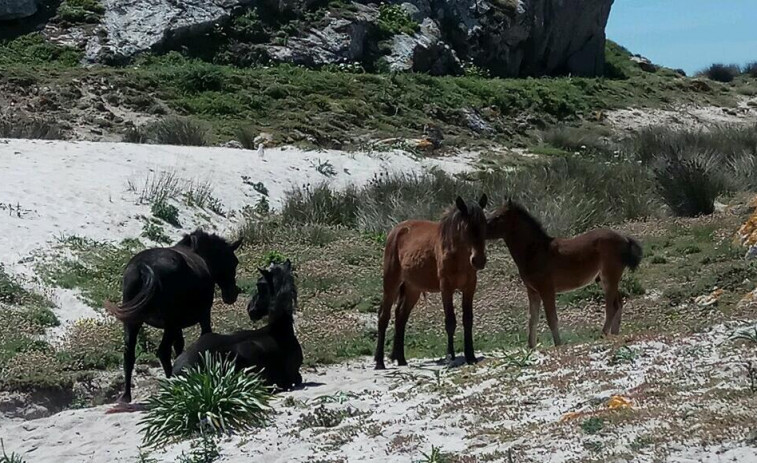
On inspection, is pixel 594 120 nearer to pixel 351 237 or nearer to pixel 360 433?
pixel 351 237

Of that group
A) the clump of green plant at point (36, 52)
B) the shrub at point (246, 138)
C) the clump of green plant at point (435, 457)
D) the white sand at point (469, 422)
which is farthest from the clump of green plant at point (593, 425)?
the clump of green plant at point (36, 52)

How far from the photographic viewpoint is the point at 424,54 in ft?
162

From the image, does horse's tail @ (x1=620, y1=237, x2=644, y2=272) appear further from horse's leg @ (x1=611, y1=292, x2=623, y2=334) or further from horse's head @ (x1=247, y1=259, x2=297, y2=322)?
horse's head @ (x1=247, y1=259, x2=297, y2=322)

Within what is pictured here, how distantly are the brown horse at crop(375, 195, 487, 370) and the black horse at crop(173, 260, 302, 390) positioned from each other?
1228 mm

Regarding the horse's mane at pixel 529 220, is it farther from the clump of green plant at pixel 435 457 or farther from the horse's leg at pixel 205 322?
the clump of green plant at pixel 435 457

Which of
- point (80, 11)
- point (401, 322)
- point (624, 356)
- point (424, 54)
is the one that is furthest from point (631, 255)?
point (424, 54)

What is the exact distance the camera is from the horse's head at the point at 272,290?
12.4m

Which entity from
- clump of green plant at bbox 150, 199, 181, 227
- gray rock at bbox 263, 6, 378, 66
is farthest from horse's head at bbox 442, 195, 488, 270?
gray rock at bbox 263, 6, 378, 66

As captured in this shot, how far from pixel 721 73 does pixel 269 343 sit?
58521mm

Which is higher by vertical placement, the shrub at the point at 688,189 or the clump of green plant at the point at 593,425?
the shrub at the point at 688,189

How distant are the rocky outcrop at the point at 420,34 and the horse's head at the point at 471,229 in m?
31.9

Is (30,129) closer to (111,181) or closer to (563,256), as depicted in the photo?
(111,181)

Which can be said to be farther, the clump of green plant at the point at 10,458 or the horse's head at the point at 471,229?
the horse's head at the point at 471,229

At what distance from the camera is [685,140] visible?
1164 inches
